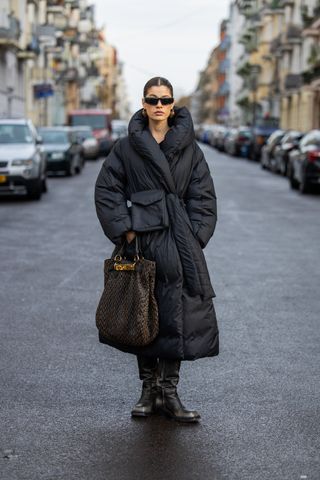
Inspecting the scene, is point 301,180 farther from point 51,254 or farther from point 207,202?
point 207,202

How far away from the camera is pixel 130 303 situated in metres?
5.54

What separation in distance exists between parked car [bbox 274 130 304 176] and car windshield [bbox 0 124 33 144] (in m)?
12.8

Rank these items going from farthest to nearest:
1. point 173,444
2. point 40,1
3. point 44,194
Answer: point 40,1, point 44,194, point 173,444

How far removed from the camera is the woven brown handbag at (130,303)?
5504mm

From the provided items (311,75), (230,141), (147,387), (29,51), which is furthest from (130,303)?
(311,75)

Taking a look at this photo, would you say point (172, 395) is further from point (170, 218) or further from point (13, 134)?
point (13, 134)

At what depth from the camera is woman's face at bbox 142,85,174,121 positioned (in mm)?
5617

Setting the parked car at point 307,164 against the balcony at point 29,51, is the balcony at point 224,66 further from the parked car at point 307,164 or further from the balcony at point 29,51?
the parked car at point 307,164

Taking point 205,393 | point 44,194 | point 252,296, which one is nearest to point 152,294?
point 205,393

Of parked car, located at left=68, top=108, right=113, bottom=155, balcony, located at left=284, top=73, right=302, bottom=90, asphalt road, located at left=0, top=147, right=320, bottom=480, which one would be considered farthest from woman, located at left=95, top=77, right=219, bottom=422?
balcony, located at left=284, top=73, right=302, bottom=90

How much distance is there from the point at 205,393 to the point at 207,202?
131 cm

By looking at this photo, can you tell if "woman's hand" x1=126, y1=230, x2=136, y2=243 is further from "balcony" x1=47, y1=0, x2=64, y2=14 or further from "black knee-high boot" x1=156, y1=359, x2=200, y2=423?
"balcony" x1=47, y1=0, x2=64, y2=14

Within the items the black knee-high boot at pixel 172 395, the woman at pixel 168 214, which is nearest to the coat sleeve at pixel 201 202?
the woman at pixel 168 214

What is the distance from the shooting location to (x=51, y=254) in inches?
530
